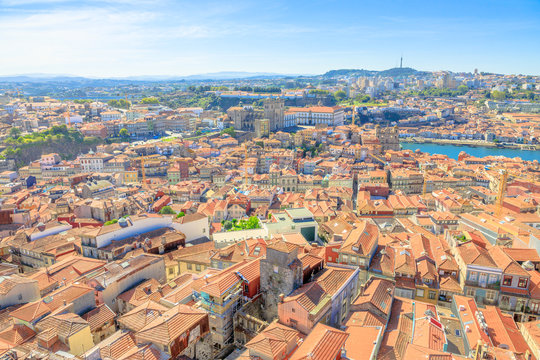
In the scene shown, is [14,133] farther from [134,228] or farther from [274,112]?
[134,228]

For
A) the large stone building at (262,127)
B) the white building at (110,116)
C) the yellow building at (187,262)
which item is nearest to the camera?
the yellow building at (187,262)

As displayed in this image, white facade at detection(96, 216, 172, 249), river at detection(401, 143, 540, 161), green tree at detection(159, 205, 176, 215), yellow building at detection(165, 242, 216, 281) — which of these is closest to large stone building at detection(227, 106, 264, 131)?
river at detection(401, 143, 540, 161)

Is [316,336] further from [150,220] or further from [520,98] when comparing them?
[520,98]

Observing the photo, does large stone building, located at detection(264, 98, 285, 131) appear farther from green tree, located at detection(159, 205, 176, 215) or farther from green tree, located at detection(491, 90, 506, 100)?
green tree, located at detection(491, 90, 506, 100)

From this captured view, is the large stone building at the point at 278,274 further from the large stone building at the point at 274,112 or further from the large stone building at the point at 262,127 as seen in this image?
the large stone building at the point at 274,112

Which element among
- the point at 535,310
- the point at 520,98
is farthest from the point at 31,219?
the point at 520,98

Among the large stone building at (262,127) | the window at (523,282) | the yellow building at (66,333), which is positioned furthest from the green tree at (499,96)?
the yellow building at (66,333)

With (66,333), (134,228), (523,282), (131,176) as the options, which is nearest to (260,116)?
(131,176)
